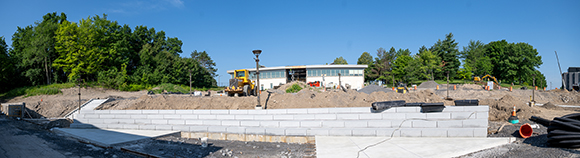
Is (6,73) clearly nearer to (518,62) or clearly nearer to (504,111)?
(504,111)

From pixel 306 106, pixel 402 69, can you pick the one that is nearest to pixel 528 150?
pixel 306 106

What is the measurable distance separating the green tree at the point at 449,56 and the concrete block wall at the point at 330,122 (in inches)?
1868

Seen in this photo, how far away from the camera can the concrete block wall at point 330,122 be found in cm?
723

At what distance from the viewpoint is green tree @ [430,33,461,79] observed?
4934cm

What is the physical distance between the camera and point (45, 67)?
1278 inches

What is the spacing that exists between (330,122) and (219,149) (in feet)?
10.4

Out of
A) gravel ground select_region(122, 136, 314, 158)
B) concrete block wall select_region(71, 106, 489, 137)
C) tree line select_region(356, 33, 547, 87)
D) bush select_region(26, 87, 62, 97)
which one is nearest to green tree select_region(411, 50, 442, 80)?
tree line select_region(356, 33, 547, 87)

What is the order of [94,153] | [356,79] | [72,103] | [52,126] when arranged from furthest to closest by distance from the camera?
[356,79], [72,103], [52,126], [94,153]

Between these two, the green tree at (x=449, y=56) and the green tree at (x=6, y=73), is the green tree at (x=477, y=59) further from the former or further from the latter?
the green tree at (x=6, y=73)

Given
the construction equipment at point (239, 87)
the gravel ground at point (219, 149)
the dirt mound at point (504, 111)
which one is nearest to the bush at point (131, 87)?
the construction equipment at point (239, 87)

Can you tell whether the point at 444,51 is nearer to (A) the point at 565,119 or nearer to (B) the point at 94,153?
(A) the point at 565,119

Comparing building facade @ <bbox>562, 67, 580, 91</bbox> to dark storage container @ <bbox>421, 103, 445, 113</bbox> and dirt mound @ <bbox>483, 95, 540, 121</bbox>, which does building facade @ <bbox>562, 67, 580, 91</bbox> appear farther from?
dark storage container @ <bbox>421, 103, 445, 113</bbox>

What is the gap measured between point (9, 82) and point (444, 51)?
203 ft

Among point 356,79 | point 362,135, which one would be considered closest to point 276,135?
point 362,135
